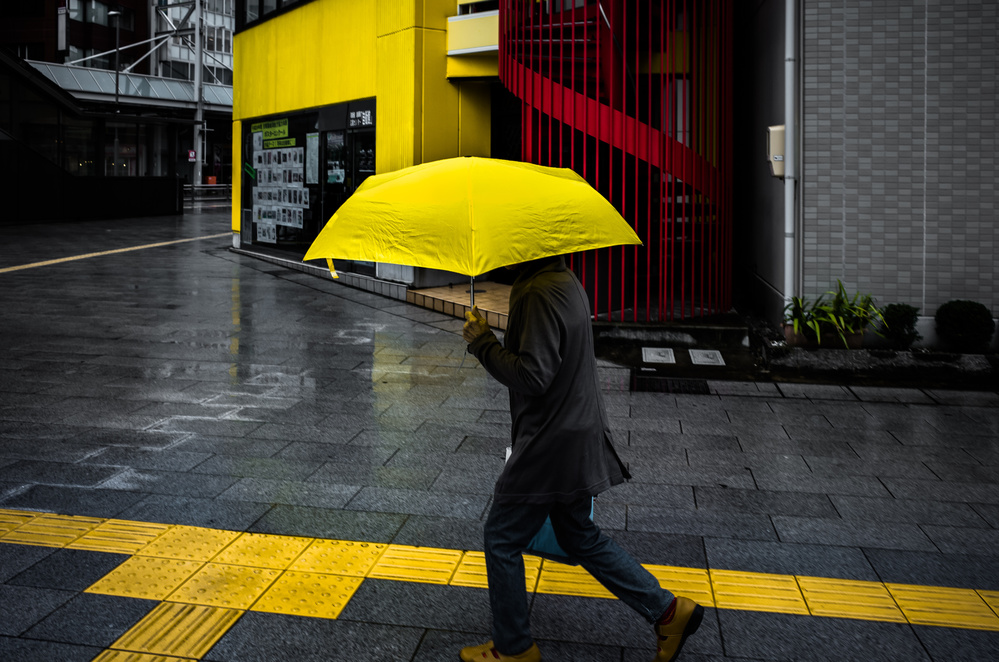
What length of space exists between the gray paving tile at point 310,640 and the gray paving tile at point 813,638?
4.23 ft

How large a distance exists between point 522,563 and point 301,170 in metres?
14.3

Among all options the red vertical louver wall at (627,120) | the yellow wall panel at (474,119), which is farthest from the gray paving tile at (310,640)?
the yellow wall panel at (474,119)

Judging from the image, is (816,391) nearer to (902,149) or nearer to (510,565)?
(902,149)

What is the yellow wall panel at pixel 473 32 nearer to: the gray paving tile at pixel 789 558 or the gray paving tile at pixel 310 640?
the gray paving tile at pixel 789 558

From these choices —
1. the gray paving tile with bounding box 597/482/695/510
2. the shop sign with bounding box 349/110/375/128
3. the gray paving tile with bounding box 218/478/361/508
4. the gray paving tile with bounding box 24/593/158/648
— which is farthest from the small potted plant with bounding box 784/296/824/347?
the shop sign with bounding box 349/110/375/128

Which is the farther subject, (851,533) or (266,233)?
(266,233)

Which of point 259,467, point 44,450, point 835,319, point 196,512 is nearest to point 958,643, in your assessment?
point 196,512

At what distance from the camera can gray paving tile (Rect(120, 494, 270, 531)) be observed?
4.77 m

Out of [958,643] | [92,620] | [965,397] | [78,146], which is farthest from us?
[78,146]

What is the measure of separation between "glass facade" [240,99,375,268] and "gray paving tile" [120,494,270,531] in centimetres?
968

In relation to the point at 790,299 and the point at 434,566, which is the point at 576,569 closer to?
the point at 434,566

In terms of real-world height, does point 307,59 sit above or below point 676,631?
above

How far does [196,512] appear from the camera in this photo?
4.91 metres

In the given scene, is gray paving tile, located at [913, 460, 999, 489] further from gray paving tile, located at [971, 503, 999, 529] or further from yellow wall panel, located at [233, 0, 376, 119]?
yellow wall panel, located at [233, 0, 376, 119]
